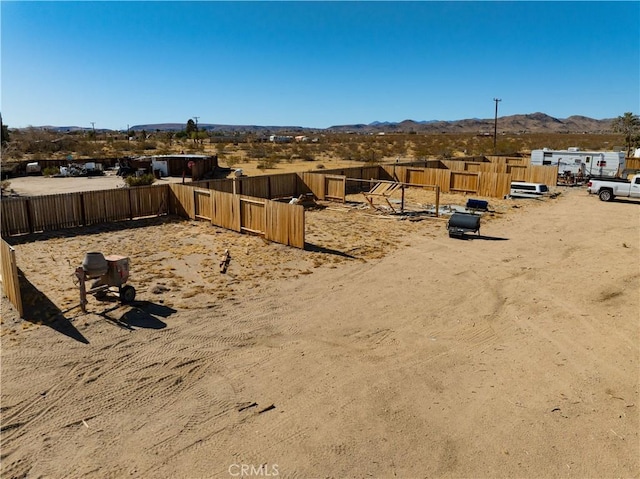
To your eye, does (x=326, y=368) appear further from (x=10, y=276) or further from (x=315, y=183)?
(x=315, y=183)

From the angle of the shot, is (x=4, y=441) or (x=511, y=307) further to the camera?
(x=511, y=307)

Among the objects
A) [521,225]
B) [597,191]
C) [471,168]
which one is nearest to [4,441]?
[521,225]

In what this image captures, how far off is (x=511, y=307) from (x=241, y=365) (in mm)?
7106

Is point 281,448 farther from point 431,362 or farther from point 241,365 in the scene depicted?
point 431,362

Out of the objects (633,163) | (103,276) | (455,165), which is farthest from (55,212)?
(633,163)

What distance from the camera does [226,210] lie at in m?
20.0

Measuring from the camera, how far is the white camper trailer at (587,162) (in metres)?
37.2

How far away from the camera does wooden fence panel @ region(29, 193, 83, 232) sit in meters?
18.9

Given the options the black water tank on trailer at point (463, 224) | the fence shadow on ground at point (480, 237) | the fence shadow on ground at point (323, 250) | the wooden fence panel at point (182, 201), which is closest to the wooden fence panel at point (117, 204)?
the wooden fence panel at point (182, 201)

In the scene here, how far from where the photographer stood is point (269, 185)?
1090 inches

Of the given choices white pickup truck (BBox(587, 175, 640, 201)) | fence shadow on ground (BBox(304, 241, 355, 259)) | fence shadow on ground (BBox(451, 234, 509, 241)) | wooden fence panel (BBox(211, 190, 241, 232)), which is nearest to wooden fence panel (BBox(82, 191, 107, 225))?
wooden fence panel (BBox(211, 190, 241, 232))

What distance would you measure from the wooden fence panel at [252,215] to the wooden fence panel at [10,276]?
→ 28.8ft

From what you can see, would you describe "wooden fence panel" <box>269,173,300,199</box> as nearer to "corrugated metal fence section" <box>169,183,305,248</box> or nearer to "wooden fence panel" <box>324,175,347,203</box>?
"wooden fence panel" <box>324,175,347,203</box>

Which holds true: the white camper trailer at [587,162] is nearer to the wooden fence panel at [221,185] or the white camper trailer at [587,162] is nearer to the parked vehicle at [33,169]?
the wooden fence panel at [221,185]
